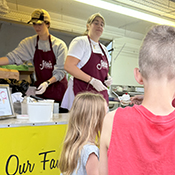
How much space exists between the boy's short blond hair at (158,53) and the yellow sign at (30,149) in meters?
0.97

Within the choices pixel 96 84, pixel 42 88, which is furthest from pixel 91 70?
pixel 42 88

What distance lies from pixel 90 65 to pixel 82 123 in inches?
32.9

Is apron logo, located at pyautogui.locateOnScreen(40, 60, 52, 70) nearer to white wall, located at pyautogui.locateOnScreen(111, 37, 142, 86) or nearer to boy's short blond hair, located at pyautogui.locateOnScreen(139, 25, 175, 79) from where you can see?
boy's short blond hair, located at pyautogui.locateOnScreen(139, 25, 175, 79)

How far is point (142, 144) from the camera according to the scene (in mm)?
562

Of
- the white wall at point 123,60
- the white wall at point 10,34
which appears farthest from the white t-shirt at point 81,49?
the white wall at point 123,60

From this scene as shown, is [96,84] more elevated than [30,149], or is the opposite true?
[96,84]

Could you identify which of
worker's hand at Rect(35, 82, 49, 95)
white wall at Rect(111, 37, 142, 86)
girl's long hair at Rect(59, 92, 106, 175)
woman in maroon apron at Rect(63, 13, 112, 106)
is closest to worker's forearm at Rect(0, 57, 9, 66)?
worker's hand at Rect(35, 82, 49, 95)

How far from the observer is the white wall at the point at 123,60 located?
633cm

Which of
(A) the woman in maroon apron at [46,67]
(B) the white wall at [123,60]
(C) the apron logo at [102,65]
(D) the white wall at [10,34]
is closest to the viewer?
(C) the apron logo at [102,65]

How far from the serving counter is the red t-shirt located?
2.80 feet

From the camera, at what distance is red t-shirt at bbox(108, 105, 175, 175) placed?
0.55 m

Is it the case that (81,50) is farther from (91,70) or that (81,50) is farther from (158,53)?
(158,53)

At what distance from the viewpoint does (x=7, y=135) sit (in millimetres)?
1215

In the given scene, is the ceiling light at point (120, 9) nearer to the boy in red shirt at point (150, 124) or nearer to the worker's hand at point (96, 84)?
the worker's hand at point (96, 84)
